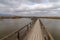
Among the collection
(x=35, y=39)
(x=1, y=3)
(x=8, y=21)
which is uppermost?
(x=1, y=3)

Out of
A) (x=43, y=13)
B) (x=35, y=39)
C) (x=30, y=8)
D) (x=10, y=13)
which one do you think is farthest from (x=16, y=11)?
(x=35, y=39)

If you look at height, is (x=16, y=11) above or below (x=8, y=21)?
above

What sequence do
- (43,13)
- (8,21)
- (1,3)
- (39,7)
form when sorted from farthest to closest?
(8,21)
(43,13)
(39,7)
(1,3)

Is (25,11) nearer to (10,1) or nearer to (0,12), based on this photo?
(0,12)

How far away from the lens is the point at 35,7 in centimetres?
1212

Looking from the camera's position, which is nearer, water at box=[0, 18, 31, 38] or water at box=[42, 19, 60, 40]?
water at box=[42, 19, 60, 40]

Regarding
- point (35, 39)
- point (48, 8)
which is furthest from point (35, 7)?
point (35, 39)

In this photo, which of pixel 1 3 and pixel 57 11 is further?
pixel 57 11

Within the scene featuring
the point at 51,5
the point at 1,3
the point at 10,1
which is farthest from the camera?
the point at 51,5

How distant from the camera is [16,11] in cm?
1258

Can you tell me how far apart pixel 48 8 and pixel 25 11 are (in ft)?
6.52

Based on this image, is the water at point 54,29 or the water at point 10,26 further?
the water at point 10,26

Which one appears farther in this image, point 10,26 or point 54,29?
point 10,26

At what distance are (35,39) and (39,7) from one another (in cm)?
1007
